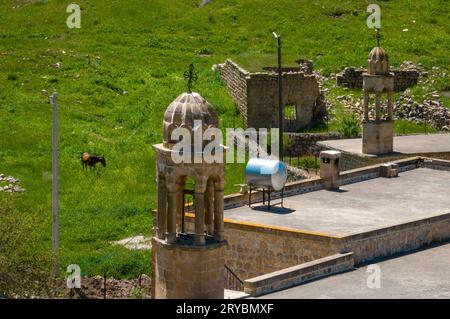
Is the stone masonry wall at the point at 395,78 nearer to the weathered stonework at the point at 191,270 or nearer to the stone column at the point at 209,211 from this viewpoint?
the stone column at the point at 209,211

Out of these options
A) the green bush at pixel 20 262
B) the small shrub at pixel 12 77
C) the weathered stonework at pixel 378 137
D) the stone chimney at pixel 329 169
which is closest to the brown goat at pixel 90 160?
the weathered stonework at pixel 378 137

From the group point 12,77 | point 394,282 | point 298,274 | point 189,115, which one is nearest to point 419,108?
point 12,77

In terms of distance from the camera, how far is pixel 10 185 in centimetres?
5469

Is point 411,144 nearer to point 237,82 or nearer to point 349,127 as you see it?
point 349,127

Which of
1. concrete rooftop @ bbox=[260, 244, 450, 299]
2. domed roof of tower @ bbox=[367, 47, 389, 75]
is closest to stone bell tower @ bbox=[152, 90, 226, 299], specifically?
concrete rooftop @ bbox=[260, 244, 450, 299]

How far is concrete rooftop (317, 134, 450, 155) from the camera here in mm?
55062

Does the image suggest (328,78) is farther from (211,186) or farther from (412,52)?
(211,186)

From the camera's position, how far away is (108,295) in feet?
138

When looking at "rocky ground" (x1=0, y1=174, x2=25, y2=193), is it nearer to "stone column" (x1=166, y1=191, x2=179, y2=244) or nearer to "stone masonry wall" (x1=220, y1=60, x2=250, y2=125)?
"stone masonry wall" (x1=220, y1=60, x2=250, y2=125)

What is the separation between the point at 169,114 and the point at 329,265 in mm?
7450

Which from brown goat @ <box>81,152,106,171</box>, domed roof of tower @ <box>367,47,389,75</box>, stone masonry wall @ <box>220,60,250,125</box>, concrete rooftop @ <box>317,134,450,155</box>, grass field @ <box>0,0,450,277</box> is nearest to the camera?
grass field @ <box>0,0,450,277</box>

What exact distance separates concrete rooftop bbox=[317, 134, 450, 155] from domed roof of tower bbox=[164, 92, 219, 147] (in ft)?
84.7

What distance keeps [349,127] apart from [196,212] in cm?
3707
